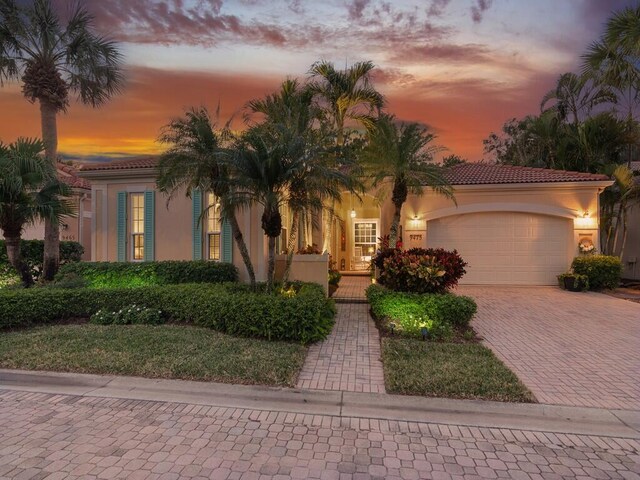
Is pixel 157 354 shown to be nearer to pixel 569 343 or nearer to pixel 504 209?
pixel 569 343

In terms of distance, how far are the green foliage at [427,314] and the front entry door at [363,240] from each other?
9133 mm

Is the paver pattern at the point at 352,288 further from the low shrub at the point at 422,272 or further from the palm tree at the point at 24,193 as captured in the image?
the palm tree at the point at 24,193

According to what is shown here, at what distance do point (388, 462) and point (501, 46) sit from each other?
12405 millimetres

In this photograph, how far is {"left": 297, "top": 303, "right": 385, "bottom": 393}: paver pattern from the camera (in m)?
4.62

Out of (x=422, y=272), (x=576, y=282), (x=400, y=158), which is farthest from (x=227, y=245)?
(x=576, y=282)

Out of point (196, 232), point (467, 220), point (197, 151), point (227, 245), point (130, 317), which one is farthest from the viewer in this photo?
point (467, 220)

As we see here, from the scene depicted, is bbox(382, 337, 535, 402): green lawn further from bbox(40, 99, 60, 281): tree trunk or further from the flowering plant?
bbox(40, 99, 60, 281): tree trunk

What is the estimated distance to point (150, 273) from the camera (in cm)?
977

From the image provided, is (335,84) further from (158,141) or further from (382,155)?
(158,141)

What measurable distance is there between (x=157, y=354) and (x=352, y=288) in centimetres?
733

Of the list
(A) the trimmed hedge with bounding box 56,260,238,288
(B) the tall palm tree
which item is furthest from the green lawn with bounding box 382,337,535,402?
(B) the tall palm tree

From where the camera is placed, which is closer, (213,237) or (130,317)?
(130,317)

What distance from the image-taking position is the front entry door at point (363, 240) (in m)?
16.6

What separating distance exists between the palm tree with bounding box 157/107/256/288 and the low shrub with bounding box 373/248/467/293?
306 cm
